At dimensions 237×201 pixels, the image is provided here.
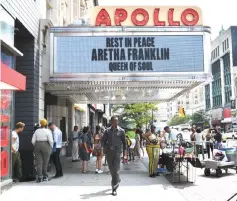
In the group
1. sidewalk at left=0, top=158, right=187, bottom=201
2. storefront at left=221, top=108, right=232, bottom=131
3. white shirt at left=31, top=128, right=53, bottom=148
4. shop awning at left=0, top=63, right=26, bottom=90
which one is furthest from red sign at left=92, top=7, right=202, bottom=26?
storefront at left=221, top=108, right=232, bottom=131

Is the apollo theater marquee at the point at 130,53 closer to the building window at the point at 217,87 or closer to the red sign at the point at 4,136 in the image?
the red sign at the point at 4,136

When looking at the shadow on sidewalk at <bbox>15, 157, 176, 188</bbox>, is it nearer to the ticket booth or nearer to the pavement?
the pavement

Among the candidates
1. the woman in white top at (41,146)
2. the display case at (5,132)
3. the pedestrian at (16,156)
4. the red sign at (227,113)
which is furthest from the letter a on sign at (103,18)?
the red sign at (227,113)

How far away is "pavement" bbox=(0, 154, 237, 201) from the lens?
8484 mm

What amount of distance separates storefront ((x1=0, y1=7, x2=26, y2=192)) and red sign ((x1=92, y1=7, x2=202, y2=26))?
478cm

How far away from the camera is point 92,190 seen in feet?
30.5

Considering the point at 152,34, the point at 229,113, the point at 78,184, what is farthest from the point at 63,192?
the point at 229,113

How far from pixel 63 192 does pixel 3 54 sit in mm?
3672

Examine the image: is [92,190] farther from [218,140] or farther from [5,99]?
[218,140]

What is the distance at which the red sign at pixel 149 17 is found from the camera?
13.4 m

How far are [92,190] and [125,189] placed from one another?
851 mm

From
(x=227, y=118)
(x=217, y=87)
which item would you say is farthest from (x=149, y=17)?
(x=217, y=87)

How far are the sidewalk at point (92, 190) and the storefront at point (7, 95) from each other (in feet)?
1.89

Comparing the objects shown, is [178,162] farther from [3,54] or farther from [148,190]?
[3,54]
